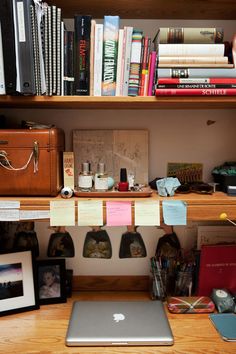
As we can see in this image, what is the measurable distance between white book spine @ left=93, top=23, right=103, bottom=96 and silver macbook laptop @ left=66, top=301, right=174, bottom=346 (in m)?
0.82

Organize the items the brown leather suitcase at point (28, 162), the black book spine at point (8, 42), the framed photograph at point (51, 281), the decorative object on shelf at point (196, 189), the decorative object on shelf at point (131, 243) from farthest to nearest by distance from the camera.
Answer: the decorative object on shelf at point (131, 243) < the framed photograph at point (51, 281) < the decorative object on shelf at point (196, 189) < the brown leather suitcase at point (28, 162) < the black book spine at point (8, 42)

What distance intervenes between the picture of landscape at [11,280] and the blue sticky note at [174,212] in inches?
24.5

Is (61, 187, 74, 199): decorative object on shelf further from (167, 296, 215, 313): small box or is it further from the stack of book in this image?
(167, 296, 215, 313): small box

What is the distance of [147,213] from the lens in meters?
1.03

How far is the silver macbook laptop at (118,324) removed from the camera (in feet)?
3.34

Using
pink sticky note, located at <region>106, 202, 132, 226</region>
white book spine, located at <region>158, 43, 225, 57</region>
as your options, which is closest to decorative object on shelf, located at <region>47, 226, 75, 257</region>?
pink sticky note, located at <region>106, 202, 132, 226</region>

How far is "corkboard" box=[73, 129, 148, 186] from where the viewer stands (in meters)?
1.27

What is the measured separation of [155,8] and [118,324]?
117cm

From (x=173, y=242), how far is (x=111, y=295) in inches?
14.1

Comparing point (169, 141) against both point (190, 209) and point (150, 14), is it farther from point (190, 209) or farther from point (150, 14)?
point (150, 14)

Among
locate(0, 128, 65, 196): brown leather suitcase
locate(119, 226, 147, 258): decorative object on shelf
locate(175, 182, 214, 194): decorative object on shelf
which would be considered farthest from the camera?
locate(119, 226, 147, 258): decorative object on shelf

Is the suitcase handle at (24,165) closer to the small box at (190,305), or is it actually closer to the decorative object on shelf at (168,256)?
the decorative object on shelf at (168,256)

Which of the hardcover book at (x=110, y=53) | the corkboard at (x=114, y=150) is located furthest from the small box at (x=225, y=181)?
the hardcover book at (x=110, y=53)

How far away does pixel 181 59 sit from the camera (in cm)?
101
